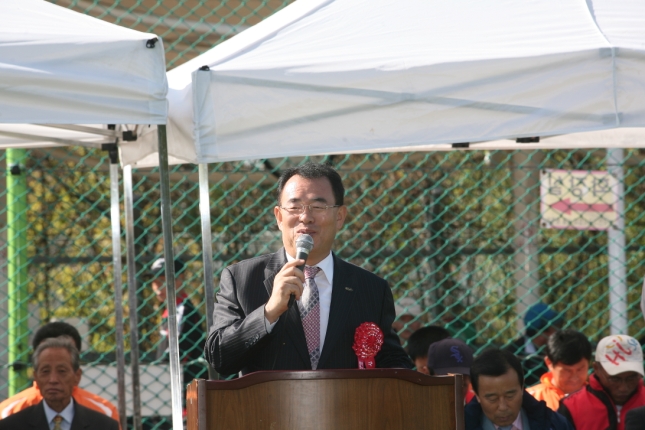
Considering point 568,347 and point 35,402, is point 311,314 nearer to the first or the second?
point 35,402

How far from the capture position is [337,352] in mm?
2932

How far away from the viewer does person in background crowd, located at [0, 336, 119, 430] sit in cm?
461

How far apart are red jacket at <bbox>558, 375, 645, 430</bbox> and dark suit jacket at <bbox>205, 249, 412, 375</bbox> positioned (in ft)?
6.93

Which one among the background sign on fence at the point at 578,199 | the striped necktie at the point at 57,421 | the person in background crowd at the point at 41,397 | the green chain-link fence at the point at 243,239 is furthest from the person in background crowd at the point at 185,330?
the background sign on fence at the point at 578,199

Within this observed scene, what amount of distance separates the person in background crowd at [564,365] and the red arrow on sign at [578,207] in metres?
1.09

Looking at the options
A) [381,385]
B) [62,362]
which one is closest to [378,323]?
[381,385]

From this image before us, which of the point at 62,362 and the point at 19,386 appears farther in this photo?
the point at 19,386

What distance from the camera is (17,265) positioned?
5.46m

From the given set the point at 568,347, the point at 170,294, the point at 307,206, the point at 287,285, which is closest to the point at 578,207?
the point at 568,347

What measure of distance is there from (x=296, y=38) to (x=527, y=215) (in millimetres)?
4326

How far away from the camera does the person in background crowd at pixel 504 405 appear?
385 cm

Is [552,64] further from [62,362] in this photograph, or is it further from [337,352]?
[62,362]

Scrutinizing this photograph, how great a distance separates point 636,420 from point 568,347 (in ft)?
4.93

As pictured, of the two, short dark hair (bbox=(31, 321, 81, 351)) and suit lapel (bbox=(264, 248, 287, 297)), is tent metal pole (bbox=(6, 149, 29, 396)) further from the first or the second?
suit lapel (bbox=(264, 248, 287, 297))
